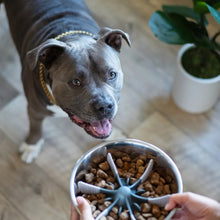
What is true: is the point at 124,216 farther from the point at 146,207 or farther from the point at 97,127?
the point at 97,127

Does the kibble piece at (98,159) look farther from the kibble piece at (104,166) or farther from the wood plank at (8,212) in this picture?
the wood plank at (8,212)

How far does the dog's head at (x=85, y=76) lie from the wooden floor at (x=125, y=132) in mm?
561

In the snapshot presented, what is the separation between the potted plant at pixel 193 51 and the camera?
1.71 meters

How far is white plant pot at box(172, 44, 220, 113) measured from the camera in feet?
6.14

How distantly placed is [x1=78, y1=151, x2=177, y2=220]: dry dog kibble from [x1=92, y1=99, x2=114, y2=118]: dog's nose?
0.48ft

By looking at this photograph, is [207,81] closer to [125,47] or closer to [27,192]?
[125,47]

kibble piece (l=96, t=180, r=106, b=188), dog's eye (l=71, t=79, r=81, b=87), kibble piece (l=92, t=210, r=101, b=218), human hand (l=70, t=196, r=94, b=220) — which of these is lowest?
kibble piece (l=92, t=210, r=101, b=218)

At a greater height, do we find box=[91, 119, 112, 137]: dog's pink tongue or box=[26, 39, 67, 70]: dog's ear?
box=[26, 39, 67, 70]: dog's ear

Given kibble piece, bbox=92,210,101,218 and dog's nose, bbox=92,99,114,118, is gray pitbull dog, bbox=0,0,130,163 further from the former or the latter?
kibble piece, bbox=92,210,101,218

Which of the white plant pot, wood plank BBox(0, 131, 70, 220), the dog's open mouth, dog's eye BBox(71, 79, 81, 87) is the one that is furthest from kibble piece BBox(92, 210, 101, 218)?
the white plant pot

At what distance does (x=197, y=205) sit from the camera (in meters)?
1.19

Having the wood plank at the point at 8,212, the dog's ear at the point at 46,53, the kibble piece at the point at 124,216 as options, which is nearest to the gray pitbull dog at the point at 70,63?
the dog's ear at the point at 46,53

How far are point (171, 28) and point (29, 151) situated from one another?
3.09 ft

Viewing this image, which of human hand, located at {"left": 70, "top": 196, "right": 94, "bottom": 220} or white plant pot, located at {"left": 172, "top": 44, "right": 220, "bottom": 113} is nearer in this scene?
human hand, located at {"left": 70, "top": 196, "right": 94, "bottom": 220}
